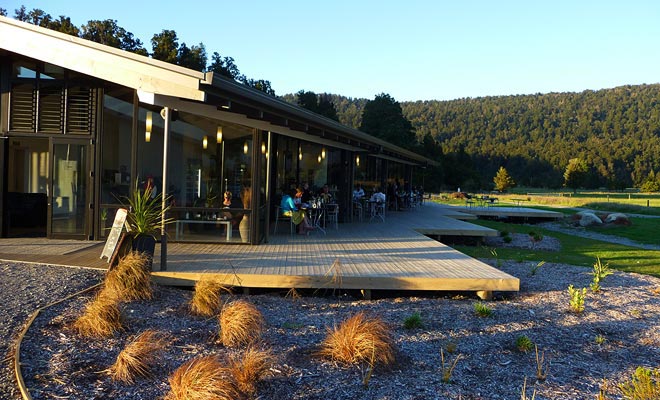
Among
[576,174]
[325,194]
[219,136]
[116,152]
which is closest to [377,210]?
[325,194]

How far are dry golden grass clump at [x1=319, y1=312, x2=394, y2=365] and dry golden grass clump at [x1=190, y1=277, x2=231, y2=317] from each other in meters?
1.39

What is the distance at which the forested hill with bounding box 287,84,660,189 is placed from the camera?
7094 cm

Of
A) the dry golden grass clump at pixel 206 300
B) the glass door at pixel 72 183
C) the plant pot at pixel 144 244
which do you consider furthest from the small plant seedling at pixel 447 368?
the glass door at pixel 72 183

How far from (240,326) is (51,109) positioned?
648 centimetres

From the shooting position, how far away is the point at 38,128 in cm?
848

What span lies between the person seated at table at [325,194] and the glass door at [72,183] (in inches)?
218

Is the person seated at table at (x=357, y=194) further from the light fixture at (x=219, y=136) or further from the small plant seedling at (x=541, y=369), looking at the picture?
the small plant seedling at (x=541, y=369)

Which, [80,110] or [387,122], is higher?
[387,122]

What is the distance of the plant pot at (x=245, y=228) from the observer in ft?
27.6

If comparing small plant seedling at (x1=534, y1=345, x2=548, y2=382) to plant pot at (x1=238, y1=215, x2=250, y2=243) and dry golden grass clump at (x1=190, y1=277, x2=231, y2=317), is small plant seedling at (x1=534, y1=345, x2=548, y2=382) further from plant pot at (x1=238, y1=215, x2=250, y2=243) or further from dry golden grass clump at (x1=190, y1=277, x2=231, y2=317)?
plant pot at (x1=238, y1=215, x2=250, y2=243)

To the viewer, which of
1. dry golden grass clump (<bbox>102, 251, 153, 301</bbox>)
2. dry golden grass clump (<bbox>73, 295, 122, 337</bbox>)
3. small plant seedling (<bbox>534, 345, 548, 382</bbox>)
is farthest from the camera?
dry golden grass clump (<bbox>102, 251, 153, 301</bbox>)

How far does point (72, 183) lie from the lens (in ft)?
27.8

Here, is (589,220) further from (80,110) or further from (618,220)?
(80,110)

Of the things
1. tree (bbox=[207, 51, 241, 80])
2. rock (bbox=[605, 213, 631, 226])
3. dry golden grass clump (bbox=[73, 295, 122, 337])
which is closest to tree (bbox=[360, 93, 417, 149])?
tree (bbox=[207, 51, 241, 80])
